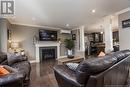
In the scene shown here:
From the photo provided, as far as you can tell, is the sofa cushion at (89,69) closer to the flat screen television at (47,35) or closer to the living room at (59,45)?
the living room at (59,45)

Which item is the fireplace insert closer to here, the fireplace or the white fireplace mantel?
the fireplace

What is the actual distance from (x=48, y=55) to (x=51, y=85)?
5.32 meters

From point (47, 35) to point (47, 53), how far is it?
1.28 m

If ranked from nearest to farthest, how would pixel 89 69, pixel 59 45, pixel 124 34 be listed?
pixel 89 69 → pixel 124 34 → pixel 59 45

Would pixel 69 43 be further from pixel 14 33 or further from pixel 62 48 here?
pixel 14 33

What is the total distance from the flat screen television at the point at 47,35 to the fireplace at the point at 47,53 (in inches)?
25.8

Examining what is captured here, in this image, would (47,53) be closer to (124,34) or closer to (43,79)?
(43,79)

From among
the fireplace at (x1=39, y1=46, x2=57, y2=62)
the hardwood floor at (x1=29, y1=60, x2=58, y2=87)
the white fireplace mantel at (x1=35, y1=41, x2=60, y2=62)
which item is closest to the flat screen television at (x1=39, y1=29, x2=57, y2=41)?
the white fireplace mantel at (x1=35, y1=41, x2=60, y2=62)

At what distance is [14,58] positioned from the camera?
3.29m

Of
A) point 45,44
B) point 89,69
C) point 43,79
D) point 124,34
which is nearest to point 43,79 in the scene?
point 43,79

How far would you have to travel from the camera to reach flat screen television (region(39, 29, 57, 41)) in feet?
25.3

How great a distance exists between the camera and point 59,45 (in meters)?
8.88

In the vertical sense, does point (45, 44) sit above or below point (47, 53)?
above

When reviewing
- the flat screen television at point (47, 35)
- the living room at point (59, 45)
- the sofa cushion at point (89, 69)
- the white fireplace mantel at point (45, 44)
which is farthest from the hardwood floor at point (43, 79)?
the flat screen television at point (47, 35)
